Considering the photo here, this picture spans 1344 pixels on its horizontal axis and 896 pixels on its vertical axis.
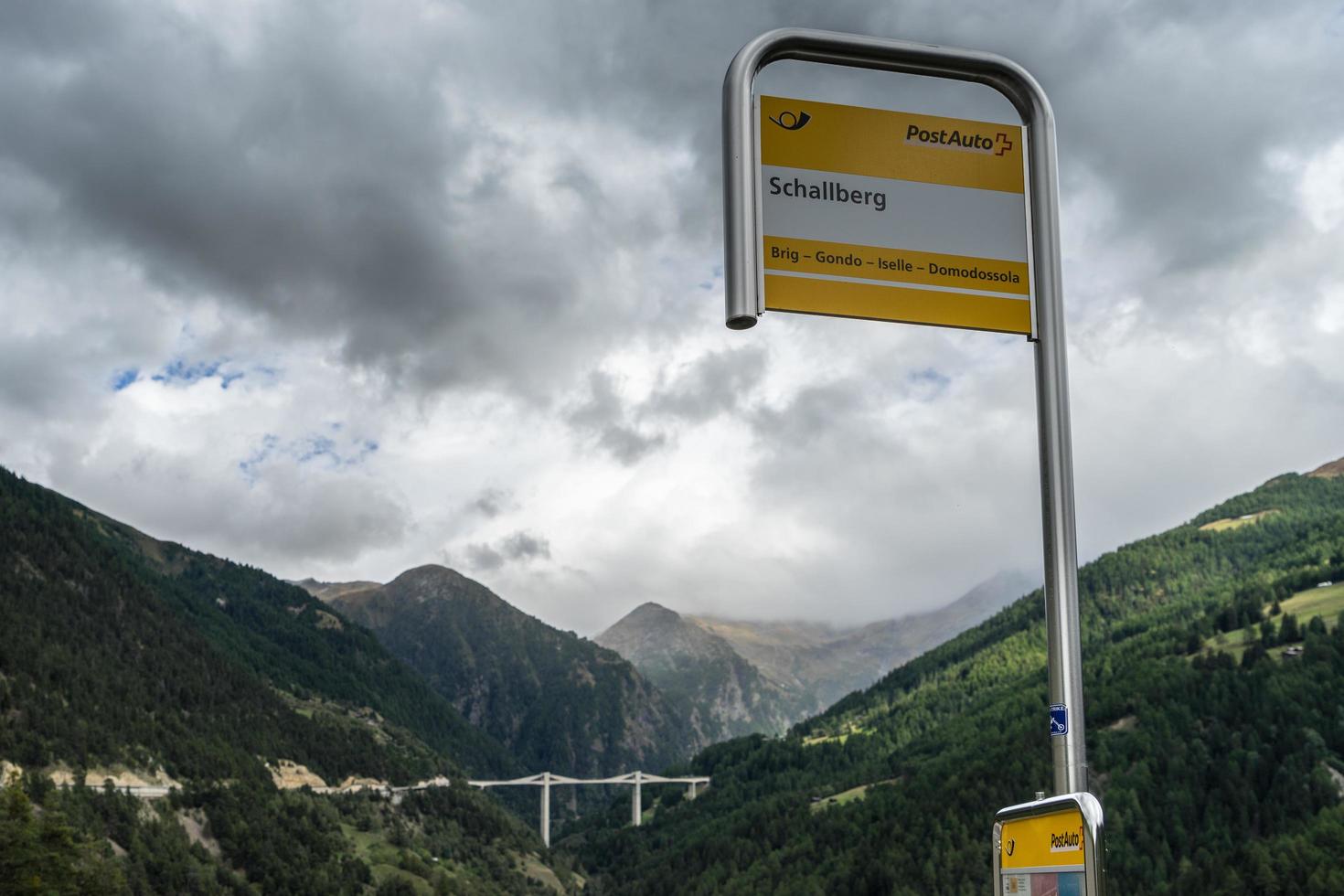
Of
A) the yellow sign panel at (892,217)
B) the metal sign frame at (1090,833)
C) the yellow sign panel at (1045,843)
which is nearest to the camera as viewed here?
the metal sign frame at (1090,833)

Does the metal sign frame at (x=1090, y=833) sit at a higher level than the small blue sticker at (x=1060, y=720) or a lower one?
lower

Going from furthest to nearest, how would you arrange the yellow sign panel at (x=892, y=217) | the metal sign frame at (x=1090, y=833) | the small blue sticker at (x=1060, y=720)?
the yellow sign panel at (x=892, y=217) < the small blue sticker at (x=1060, y=720) < the metal sign frame at (x=1090, y=833)

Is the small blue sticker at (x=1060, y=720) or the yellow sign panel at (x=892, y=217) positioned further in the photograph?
the yellow sign panel at (x=892, y=217)

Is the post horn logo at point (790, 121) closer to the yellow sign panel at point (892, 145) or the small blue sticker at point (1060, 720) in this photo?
the yellow sign panel at point (892, 145)

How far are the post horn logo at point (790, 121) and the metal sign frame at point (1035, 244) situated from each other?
Answer: 0.11m

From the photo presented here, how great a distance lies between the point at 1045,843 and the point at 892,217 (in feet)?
7.47

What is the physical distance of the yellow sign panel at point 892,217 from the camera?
179 inches

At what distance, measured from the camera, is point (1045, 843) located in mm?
3963

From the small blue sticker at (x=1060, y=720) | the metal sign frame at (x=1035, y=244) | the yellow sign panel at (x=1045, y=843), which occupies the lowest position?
the yellow sign panel at (x=1045, y=843)

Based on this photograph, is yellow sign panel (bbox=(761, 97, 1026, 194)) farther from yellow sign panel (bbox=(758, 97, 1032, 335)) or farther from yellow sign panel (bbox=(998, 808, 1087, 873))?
yellow sign panel (bbox=(998, 808, 1087, 873))

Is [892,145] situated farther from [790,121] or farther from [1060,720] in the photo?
[1060,720]

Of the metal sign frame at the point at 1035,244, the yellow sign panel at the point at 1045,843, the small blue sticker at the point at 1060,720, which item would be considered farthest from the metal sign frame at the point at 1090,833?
the small blue sticker at the point at 1060,720

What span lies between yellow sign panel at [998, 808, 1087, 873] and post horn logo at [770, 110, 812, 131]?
8.36ft

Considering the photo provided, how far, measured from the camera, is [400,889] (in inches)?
7318
